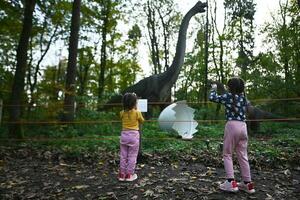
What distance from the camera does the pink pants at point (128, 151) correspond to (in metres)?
5.53

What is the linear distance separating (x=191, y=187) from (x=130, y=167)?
1084 mm

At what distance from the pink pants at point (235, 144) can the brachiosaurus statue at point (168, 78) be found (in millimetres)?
8507

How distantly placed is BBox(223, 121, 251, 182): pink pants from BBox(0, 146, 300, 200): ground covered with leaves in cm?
33

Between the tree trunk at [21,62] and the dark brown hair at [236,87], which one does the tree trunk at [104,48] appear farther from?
the dark brown hair at [236,87]

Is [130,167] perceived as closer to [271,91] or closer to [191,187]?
[191,187]

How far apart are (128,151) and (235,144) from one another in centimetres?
179

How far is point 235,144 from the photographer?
479cm

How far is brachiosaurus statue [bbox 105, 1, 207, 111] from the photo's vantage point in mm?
13031

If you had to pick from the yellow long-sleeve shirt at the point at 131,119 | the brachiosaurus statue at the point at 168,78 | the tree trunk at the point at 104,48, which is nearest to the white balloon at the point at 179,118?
the brachiosaurus statue at the point at 168,78

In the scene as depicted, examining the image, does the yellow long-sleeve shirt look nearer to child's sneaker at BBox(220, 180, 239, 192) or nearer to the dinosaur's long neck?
child's sneaker at BBox(220, 180, 239, 192)

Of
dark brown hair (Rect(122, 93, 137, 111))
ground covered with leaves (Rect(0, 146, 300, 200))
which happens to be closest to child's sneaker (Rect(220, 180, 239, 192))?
ground covered with leaves (Rect(0, 146, 300, 200))

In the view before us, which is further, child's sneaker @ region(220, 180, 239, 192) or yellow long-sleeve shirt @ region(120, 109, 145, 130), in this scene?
yellow long-sleeve shirt @ region(120, 109, 145, 130)

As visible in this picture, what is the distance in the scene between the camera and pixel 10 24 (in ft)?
45.6

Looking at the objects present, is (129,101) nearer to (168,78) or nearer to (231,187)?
(231,187)
